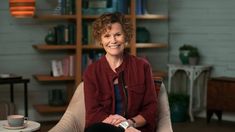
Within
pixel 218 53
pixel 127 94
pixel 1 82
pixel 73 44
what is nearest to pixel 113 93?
pixel 127 94

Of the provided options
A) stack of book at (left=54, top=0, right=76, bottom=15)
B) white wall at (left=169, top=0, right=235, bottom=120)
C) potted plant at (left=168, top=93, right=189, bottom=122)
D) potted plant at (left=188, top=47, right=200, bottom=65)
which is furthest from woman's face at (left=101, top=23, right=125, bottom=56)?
white wall at (left=169, top=0, right=235, bottom=120)

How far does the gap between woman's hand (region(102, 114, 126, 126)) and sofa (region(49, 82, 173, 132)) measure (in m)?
0.25

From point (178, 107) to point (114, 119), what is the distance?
3.52 meters

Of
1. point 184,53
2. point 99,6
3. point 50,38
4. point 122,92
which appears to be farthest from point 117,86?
point 184,53

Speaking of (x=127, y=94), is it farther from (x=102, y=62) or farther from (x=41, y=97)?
(x=41, y=97)

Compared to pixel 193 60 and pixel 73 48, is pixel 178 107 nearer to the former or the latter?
pixel 193 60

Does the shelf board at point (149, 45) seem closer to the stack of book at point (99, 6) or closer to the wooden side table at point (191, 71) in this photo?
the wooden side table at point (191, 71)

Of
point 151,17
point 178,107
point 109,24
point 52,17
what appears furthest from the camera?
point 151,17

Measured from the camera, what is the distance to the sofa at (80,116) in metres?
2.86

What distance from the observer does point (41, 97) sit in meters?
6.13

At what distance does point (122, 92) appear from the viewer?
2.81 metres

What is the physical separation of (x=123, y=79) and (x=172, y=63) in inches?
156

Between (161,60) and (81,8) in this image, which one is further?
(161,60)

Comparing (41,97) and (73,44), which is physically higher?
(73,44)
